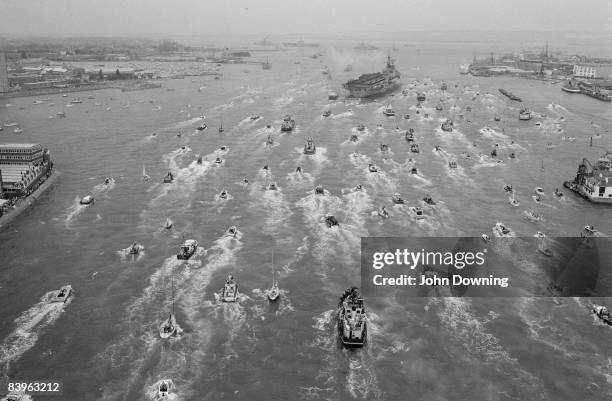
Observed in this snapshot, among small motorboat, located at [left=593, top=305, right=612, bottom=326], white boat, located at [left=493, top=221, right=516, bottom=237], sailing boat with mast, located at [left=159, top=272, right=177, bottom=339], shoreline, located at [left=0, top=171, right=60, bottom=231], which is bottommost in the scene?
small motorboat, located at [left=593, top=305, right=612, bottom=326]

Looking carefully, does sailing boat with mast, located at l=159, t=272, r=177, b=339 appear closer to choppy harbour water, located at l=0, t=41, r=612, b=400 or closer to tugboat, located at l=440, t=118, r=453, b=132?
choppy harbour water, located at l=0, t=41, r=612, b=400

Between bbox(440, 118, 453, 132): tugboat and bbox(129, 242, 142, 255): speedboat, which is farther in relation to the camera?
bbox(440, 118, 453, 132): tugboat

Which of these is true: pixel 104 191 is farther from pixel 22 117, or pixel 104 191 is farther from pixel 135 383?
pixel 22 117

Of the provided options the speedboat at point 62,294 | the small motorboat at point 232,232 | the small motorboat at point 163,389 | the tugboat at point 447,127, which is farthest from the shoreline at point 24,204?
the tugboat at point 447,127

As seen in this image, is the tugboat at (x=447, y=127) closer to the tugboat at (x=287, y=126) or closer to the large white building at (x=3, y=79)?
the tugboat at (x=287, y=126)

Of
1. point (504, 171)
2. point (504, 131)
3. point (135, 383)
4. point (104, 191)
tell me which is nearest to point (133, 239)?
point (104, 191)

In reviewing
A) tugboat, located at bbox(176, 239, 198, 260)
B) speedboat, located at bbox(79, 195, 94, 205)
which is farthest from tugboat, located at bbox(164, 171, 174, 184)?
tugboat, located at bbox(176, 239, 198, 260)

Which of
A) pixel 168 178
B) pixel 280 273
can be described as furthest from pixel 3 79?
pixel 280 273
